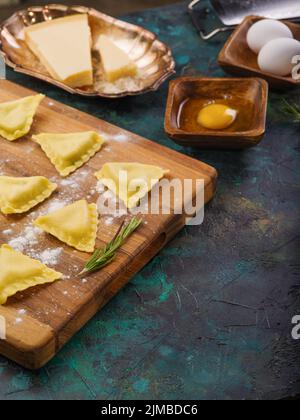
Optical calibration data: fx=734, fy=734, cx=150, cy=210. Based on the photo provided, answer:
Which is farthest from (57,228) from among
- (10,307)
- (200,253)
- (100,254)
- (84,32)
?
(84,32)

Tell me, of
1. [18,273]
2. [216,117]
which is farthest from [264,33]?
[18,273]

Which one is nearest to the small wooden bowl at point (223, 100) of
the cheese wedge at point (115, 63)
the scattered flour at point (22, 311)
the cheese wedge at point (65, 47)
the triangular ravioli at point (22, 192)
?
the cheese wedge at point (115, 63)

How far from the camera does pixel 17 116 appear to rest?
239 centimetres

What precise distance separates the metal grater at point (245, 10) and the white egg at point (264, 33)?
205mm

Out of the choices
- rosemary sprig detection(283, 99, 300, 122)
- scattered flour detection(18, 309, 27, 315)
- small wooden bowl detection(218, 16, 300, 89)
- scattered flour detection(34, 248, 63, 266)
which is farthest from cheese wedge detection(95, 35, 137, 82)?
scattered flour detection(18, 309, 27, 315)

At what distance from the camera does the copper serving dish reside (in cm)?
258

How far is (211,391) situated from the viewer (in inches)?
69.9

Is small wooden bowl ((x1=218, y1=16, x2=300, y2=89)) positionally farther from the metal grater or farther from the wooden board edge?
the wooden board edge

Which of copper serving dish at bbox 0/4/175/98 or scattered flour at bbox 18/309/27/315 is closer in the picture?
scattered flour at bbox 18/309/27/315

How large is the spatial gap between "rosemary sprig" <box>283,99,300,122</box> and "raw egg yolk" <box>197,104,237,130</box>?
223 millimetres

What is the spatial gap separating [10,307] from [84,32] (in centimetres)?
129

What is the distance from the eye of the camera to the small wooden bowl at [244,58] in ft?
8.58

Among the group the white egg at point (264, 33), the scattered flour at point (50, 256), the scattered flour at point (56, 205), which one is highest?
the white egg at point (264, 33)

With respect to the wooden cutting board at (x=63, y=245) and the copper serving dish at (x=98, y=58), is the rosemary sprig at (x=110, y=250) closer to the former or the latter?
the wooden cutting board at (x=63, y=245)
